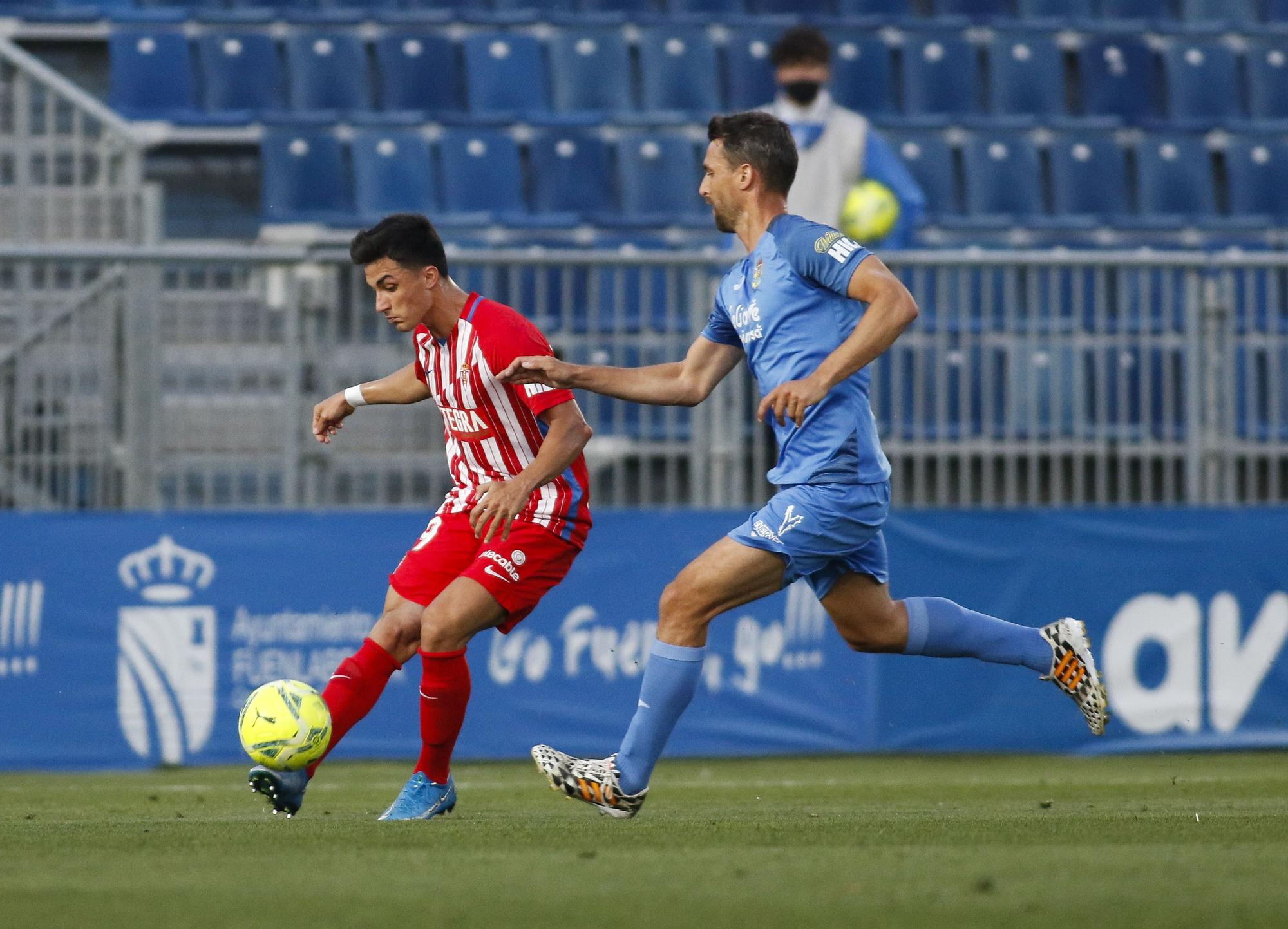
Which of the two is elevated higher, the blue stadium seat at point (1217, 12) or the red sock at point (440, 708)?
the blue stadium seat at point (1217, 12)

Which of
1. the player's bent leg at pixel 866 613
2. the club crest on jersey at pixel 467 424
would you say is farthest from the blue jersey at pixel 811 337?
the club crest on jersey at pixel 467 424

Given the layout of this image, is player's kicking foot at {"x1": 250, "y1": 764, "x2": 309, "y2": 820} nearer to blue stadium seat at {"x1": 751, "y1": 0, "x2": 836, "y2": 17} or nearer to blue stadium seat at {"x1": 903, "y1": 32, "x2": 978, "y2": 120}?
blue stadium seat at {"x1": 903, "y1": 32, "x2": 978, "y2": 120}

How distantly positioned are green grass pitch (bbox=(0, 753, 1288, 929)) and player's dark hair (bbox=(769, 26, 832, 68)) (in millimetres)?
3766

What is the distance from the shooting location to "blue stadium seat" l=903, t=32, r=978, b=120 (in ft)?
46.1

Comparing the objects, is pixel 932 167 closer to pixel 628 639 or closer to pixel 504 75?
pixel 504 75

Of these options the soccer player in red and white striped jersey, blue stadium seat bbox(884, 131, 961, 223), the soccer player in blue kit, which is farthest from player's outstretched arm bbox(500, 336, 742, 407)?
blue stadium seat bbox(884, 131, 961, 223)

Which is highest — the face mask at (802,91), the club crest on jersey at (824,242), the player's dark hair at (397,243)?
the face mask at (802,91)

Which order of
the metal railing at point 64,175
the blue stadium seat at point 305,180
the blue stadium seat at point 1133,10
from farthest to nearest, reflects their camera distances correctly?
the blue stadium seat at point 1133,10
the blue stadium seat at point 305,180
the metal railing at point 64,175

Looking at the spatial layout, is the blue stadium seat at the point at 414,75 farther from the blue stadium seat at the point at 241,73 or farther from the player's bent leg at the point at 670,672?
the player's bent leg at the point at 670,672

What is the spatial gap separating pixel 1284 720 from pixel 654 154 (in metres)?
6.36

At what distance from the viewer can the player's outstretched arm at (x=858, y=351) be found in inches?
202

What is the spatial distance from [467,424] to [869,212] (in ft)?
12.5

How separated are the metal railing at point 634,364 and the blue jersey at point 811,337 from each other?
3297 millimetres

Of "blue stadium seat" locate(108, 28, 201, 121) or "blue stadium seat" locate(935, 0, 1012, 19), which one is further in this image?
"blue stadium seat" locate(935, 0, 1012, 19)
